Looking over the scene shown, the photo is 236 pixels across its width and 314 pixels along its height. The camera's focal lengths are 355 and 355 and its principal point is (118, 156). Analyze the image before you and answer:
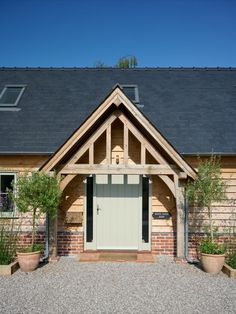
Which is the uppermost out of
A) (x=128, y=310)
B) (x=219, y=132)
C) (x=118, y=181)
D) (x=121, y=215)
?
(x=219, y=132)

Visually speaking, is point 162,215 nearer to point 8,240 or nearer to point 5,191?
point 8,240

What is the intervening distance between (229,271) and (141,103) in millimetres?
6633

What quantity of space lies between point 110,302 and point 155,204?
14.8 feet

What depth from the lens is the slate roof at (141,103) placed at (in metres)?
11.0

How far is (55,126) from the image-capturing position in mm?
11695

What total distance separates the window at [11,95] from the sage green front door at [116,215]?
4.82 meters

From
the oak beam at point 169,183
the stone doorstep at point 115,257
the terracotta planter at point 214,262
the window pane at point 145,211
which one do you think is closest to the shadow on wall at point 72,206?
the stone doorstep at point 115,257

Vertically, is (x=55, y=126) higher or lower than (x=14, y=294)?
higher

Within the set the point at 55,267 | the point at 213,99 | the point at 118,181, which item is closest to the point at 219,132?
the point at 213,99

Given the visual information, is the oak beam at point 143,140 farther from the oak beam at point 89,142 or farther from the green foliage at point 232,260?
the green foliage at point 232,260

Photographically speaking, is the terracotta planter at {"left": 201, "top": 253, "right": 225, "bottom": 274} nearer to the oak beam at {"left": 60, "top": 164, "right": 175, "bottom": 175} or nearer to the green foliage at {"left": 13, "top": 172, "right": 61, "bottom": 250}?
the oak beam at {"left": 60, "top": 164, "right": 175, "bottom": 175}

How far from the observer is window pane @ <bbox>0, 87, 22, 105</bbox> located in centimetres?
1319

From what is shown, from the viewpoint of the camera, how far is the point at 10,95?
539 inches

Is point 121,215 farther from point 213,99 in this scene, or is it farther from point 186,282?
point 213,99
